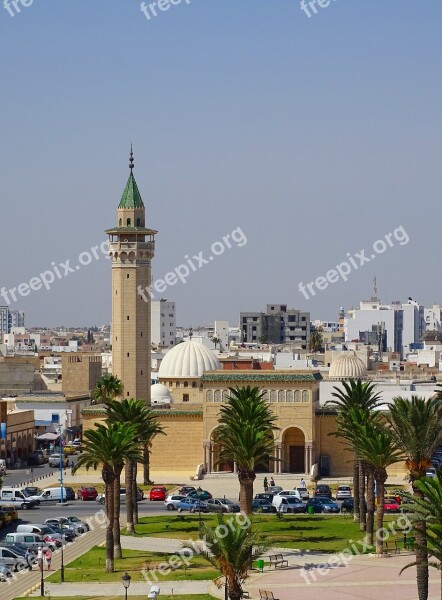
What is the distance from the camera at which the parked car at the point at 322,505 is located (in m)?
79.9

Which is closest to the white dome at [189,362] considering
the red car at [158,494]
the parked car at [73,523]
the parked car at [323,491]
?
the red car at [158,494]

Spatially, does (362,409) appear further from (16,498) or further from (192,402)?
(192,402)

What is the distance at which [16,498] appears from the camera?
Answer: 273 ft

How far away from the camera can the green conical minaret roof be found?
105m

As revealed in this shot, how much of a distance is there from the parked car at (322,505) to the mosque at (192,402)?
553 inches

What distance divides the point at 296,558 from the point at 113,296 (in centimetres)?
4240

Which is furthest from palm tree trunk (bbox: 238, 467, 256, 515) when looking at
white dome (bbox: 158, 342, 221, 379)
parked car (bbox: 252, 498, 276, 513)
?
white dome (bbox: 158, 342, 221, 379)

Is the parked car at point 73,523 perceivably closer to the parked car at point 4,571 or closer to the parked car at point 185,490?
the parked car at point 4,571

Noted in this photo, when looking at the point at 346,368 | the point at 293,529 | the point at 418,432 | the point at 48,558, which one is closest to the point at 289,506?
the point at 293,529

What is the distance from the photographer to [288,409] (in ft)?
323

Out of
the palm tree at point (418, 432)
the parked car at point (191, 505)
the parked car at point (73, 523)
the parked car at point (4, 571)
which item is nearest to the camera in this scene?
the palm tree at point (418, 432)

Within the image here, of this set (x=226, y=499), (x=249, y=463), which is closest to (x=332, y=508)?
(x=226, y=499)

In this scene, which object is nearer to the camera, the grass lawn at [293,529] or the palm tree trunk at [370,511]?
the palm tree trunk at [370,511]

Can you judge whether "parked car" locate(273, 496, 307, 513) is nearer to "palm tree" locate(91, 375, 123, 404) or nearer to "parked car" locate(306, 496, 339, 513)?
"parked car" locate(306, 496, 339, 513)
